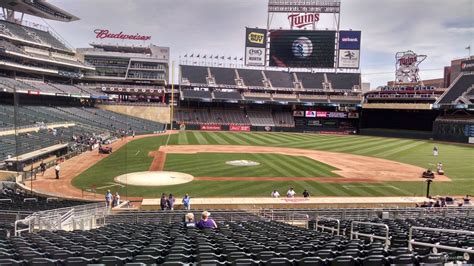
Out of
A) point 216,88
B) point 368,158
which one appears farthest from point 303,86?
point 368,158

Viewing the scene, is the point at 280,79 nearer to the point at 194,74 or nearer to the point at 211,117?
the point at 211,117

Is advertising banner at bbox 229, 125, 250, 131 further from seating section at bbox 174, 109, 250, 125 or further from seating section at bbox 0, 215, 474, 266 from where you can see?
seating section at bbox 0, 215, 474, 266

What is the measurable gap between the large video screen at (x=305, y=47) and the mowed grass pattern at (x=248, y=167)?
4186 centimetres

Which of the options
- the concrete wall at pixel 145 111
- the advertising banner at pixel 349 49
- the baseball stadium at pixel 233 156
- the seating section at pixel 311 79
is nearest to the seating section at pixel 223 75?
the baseball stadium at pixel 233 156

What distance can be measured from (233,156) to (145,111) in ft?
142

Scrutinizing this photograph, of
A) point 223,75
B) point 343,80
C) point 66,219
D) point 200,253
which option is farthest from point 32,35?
point 200,253

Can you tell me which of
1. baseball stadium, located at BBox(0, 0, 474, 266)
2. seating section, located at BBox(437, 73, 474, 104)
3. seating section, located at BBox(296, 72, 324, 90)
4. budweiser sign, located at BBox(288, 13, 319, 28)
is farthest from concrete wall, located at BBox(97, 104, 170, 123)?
seating section, located at BBox(437, 73, 474, 104)

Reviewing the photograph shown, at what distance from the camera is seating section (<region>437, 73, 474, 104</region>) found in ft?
210

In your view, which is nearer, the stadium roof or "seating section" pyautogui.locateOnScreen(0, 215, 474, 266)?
"seating section" pyautogui.locateOnScreen(0, 215, 474, 266)

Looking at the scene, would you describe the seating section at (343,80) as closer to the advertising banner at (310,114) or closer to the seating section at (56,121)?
the advertising banner at (310,114)

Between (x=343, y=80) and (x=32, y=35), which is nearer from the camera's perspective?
(x=32, y=35)

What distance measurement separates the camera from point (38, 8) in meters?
56.8

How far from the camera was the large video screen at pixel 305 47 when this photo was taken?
253 feet

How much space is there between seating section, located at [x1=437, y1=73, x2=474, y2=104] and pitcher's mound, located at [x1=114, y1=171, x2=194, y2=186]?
56334mm
